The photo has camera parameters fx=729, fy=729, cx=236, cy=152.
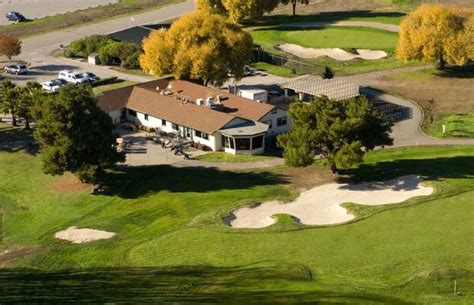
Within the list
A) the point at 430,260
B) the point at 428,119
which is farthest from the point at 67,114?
the point at 428,119

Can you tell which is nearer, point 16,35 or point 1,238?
point 1,238

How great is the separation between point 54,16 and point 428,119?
304ft

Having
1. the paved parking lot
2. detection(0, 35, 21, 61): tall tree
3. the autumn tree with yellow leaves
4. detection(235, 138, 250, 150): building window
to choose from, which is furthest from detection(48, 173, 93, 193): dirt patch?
the paved parking lot

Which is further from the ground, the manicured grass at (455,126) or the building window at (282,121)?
Answer: the building window at (282,121)

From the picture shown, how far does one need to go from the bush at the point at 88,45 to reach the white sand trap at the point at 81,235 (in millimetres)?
63953

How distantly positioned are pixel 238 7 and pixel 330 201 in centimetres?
7535

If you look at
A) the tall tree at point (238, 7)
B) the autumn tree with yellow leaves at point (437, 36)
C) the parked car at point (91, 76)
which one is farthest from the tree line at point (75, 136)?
the tall tree at point (238, 7)

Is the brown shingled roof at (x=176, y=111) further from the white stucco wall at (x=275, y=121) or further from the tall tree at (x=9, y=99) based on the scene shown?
the tall tree at (x=9, y=99)

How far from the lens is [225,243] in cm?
6222

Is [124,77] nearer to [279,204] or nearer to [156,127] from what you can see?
[156,127]

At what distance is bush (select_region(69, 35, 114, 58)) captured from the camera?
125m

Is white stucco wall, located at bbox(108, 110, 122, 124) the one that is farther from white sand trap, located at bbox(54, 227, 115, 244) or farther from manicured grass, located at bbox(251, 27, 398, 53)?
manicured grass, located at bbox(251, 27, 398, 53)

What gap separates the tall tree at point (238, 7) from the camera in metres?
138

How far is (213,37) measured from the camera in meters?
100
